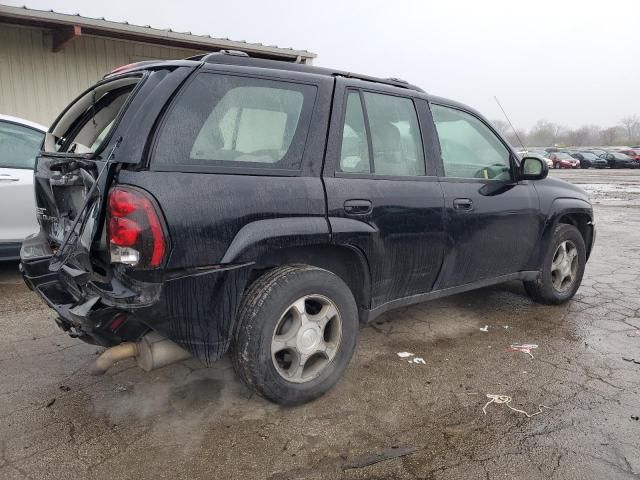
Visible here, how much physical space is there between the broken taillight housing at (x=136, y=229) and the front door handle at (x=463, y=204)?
2081mm

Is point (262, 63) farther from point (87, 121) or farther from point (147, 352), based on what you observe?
point (147, 352)

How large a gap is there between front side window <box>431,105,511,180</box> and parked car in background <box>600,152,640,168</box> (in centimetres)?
4533

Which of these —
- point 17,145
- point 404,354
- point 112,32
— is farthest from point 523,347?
point 112,32

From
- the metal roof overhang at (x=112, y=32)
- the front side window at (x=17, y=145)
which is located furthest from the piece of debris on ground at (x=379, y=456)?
the metal roof overhang at (x=112, y=32)

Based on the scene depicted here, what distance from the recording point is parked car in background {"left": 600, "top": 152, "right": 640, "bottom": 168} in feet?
136

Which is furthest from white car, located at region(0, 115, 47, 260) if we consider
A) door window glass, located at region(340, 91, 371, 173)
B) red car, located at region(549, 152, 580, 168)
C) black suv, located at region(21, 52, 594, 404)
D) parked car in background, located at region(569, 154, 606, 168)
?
parked car in background, located at region(569, 154, 606, 168)

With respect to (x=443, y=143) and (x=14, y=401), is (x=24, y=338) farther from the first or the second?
(x=443, y=143)

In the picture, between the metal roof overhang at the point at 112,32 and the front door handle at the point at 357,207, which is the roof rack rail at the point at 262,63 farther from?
the metal roof overhang at the point at 112,32

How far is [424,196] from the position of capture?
3.23m

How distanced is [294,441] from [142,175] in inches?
58.8

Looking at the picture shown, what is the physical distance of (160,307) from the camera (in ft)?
7.38

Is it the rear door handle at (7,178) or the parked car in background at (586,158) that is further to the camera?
the parked car in background at (586,158)

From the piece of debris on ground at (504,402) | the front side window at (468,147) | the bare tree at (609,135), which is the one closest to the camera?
the piece of debris on ground at (504,402)

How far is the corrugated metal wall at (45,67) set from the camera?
328 inches
